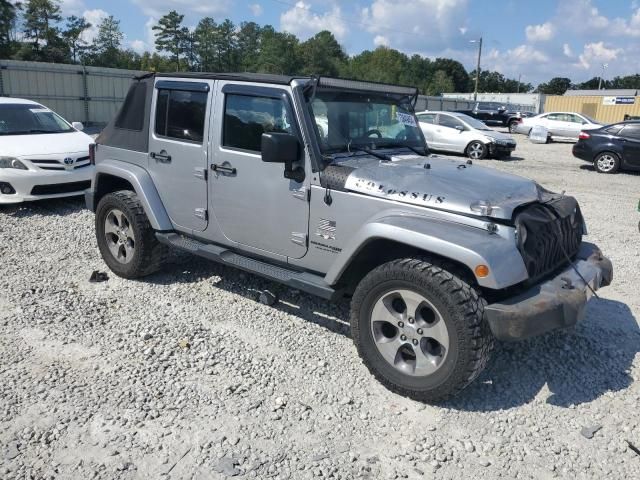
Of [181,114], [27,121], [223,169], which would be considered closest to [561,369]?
[223,169]

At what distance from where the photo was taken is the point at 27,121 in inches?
351

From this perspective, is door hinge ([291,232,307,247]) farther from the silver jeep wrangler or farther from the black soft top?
the black soft top

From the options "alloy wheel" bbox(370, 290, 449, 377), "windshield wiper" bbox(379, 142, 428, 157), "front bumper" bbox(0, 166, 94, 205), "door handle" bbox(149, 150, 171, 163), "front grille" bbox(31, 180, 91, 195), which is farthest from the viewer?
"front grille" bbox(31, 180, 91, 195)

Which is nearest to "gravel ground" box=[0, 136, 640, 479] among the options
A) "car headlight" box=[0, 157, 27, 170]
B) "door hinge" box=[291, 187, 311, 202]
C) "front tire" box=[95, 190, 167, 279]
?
"front tire" box=[95, 190, 167, 279]

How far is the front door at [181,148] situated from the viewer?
463 cm

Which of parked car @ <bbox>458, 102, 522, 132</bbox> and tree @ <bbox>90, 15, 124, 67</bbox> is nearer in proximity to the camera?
parked car @ <bbox>458, 102, 522, 132</bbox>

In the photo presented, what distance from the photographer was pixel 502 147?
1675 centimetres

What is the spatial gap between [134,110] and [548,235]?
394 cm

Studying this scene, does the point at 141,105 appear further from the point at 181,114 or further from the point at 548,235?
the point at 548,235

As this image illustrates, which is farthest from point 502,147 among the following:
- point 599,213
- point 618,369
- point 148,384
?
point 148,384

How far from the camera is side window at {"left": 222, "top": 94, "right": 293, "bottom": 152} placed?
4.12 m

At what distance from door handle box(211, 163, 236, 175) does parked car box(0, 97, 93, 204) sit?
424 cm

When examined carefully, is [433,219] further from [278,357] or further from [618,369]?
[618,369]

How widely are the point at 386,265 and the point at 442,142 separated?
47.3ft
